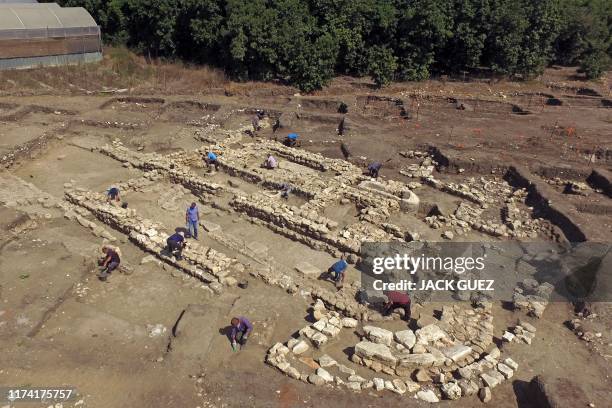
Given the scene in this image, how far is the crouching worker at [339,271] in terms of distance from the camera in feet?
40.3

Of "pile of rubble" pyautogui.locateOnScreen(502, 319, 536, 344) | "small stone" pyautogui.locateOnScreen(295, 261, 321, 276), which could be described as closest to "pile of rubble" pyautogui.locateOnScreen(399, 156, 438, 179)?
"small stone" pyautogui.locateOnScreen(295, 261, 321, 276)

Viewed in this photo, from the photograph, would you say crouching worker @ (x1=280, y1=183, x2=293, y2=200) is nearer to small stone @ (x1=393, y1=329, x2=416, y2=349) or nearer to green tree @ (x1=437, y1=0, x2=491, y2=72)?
small stone @ (x1=393, y1=329, x2=416, y2=349)

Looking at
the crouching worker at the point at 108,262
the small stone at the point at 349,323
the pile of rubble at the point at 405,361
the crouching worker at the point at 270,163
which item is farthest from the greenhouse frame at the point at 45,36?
the small stone at the point at 349,323

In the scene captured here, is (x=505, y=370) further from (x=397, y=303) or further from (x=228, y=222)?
(x=228, y=222)

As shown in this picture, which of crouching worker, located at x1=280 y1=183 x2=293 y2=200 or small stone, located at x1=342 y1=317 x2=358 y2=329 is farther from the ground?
crouching worker, located at x1=280 y1=183 x2=293 y2=200

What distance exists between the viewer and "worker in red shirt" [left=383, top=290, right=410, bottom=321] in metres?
11.0

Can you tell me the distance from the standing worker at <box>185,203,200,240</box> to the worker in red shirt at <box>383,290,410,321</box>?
21.2 feet

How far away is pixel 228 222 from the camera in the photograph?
15.7 meters

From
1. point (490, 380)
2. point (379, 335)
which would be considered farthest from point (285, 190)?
point (490, 380)

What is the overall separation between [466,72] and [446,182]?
70.0 ft

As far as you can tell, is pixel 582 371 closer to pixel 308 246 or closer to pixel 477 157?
pixel 308 246

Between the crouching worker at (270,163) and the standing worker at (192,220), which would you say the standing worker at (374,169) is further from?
the standing worker at (192,220)

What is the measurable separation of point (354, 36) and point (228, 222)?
2296 cm

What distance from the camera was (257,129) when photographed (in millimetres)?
24312
